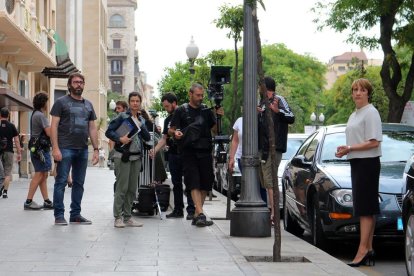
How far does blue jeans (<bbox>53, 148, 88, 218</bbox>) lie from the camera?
12477 millimetres

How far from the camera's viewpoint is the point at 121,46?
154 metres

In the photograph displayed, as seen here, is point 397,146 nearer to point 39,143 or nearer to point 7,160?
point 39,143

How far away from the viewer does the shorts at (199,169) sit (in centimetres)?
1266

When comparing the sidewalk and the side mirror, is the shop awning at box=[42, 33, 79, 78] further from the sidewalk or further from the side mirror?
the side mirror

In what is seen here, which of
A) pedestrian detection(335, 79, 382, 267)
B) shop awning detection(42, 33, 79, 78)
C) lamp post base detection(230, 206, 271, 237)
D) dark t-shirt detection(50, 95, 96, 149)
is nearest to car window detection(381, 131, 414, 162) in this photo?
lamp post base detection(230, 206, 271, 237)

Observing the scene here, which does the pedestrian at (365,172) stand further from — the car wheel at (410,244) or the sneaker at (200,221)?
the sneaker at (200,221)

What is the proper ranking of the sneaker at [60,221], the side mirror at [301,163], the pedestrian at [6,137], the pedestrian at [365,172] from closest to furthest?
the pedestrian at [365,172] → the side mirror at [301,163] → the sneaker at [60,221] → the pedestrian at [6,137]

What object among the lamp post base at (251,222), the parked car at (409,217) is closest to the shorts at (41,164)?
the lamp post base at (251,222)

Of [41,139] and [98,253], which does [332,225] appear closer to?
[98,253]

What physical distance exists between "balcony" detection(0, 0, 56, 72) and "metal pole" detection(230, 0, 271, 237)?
15.8m

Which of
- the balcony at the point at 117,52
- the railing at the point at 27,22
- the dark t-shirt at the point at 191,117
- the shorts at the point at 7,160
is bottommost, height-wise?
the shorts at the point at 7,160

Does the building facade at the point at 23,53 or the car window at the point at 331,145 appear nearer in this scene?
the car window at the point at 331,145

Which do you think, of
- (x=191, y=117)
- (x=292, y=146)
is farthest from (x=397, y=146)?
(x=292, y=146)

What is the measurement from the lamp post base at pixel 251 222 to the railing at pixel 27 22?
16.3m
